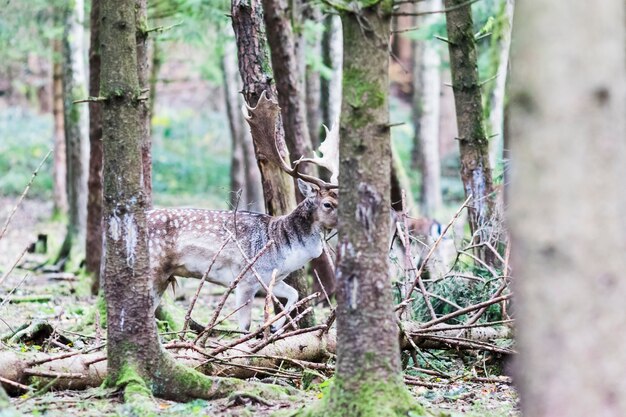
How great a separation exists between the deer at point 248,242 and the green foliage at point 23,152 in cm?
2213

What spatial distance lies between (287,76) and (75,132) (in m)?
6.63

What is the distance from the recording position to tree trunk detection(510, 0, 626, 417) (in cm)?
362

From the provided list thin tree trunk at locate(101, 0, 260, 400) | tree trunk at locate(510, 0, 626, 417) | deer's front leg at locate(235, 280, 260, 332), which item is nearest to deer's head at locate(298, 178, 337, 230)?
deer's front leg at locate(235, 280, 260, 332)

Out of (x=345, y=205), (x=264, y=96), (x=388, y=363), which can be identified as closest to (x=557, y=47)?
(x=345, y=205)

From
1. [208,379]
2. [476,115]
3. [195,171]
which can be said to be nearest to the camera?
[208,379]

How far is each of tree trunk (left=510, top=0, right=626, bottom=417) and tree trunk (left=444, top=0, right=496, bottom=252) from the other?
6643 mm

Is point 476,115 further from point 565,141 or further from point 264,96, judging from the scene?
point 565,141

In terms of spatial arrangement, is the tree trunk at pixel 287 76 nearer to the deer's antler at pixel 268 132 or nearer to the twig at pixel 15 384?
the deer's antler at pixel 268 132

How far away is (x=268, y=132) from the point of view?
30.8 ft

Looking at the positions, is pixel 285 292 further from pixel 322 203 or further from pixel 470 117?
pixel 470 117

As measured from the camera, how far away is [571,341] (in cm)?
367

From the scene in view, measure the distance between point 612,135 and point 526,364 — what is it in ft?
3.37

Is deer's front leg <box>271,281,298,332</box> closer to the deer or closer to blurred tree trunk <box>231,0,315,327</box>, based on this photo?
the deer

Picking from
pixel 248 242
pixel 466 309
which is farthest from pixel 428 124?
pixel 466 309
